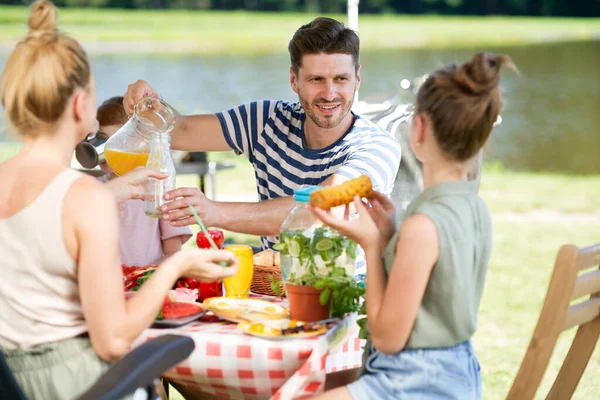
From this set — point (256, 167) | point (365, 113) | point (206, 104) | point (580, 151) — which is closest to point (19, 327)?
point (256, 167)

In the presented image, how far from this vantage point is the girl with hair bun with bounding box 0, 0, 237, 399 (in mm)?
1609

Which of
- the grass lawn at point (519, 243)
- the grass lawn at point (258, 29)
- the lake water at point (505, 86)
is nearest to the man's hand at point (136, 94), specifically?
the grass lawn at point (519, 243)

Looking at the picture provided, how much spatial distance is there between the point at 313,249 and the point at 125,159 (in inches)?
27.3

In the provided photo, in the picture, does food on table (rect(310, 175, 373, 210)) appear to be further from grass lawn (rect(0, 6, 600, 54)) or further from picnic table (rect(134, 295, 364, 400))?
grass lawn (rect(0, 6, 600, 54))

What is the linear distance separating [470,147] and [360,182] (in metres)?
0.26

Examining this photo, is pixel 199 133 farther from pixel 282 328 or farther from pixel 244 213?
pixel 282 328

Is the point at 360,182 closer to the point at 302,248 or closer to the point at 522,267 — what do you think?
the point at 302,248

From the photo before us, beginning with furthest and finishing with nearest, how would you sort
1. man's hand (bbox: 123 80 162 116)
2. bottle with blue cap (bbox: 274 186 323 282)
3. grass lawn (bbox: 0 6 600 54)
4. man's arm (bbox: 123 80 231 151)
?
grass lawn (bbox: 0 6 600 54)
man's arm (bbox: 123 80 231 151)
man's hand (bbox: 123 80 162 116)
bottle with blue cap (bbox: 274 186 323 282)

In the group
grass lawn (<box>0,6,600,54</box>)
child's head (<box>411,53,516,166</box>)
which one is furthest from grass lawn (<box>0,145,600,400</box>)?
grass lawn (<box>0,6,600,54</box>)

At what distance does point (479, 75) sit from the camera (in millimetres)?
1719

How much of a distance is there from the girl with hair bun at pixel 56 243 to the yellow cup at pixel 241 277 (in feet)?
1.23

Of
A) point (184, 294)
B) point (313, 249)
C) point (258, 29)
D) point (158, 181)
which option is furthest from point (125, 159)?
point (258, 29)

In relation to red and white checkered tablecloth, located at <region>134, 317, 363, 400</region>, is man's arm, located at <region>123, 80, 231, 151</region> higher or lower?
higher

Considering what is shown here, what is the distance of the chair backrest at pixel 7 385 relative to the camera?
151cm
